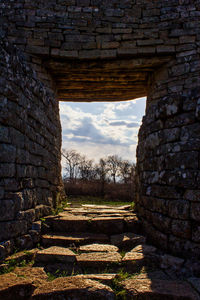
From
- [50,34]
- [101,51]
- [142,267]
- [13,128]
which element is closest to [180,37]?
[101,51]

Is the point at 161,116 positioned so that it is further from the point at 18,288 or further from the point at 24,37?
the point at 24,37

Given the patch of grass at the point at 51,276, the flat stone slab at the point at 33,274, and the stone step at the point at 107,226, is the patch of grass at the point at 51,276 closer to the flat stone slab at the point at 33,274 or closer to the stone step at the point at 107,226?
the flat stone slab at the point at 33,274

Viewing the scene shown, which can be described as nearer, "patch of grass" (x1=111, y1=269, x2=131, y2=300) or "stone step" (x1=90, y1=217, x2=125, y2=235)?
"patch of grass" (x1=111, y1=269, x2=131, y2=300)

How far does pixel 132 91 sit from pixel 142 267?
17.8 ft

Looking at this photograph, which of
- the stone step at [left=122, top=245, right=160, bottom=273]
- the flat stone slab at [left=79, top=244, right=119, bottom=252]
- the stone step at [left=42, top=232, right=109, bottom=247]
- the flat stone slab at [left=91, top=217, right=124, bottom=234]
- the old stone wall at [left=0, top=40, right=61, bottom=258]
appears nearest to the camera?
the stone step at [left=122, top=245, right=160, bottom=273]

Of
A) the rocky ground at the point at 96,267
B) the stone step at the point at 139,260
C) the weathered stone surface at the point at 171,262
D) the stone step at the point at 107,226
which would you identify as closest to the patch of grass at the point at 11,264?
the rocky ground at the point at 96,267

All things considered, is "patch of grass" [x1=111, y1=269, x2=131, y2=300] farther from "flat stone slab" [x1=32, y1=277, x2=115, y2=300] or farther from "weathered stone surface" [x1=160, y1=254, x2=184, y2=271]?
"weathered stone surface" [x1=160, y1=254, x2=184, y2=271]

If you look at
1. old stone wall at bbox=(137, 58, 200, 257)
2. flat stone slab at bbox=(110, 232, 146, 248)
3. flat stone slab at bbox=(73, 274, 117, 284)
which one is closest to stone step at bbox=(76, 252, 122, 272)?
flat stone slab at bbox=(73, 274, 117, 284)

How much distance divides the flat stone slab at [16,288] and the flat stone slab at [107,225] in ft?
5.45

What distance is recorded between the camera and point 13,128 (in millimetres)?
2795

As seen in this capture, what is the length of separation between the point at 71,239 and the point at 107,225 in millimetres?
701

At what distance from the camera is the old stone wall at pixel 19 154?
2.56 metres

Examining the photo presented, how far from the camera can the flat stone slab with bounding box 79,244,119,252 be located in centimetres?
285

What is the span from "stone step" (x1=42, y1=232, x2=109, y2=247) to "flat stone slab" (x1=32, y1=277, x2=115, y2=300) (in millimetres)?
1130
